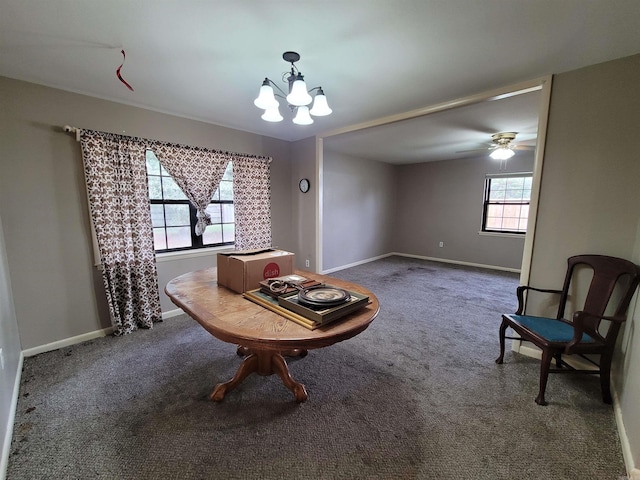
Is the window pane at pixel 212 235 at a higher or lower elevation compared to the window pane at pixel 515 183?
lower

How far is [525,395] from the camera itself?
179 cm

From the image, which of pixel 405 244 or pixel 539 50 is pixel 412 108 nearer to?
pixel 539 50

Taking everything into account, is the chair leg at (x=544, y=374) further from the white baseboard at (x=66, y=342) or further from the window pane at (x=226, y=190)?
the white baseboard at (x=66, y=342)

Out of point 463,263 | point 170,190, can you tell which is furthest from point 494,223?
point 170,190

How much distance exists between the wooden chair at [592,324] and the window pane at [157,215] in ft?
11.7

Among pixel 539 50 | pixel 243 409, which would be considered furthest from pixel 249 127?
pixel 243 409

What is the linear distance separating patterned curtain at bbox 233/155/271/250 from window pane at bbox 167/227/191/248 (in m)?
0.60

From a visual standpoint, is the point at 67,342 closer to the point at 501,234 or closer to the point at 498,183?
the point at 501,234

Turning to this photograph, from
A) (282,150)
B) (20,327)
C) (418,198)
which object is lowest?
(20,327)

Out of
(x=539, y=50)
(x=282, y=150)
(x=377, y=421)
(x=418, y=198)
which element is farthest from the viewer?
(x=418, y=198)

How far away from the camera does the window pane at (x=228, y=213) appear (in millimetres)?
3501

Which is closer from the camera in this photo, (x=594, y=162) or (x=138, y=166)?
(x=594, y=162)

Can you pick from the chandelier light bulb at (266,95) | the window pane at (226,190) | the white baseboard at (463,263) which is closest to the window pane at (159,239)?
the window pane at (226,190)

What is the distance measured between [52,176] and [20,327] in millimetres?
1316
